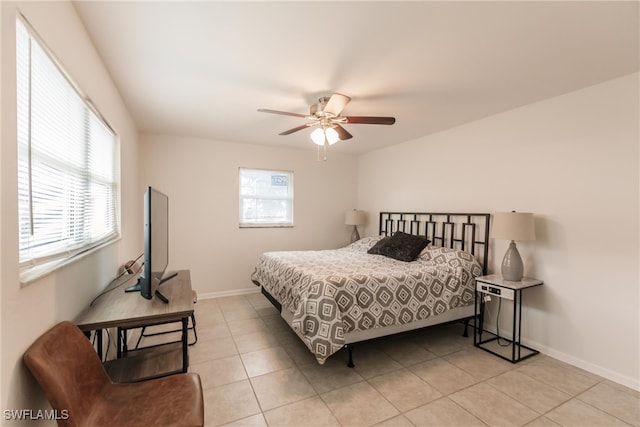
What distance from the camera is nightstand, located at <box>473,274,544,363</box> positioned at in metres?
2.64

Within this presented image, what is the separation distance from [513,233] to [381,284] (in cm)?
134

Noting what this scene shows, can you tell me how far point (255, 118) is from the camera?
3352mm

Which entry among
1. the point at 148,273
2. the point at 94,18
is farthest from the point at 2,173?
the point at 94,18

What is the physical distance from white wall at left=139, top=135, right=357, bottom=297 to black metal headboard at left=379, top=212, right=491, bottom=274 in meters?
1.60

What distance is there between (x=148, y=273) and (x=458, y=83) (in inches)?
109

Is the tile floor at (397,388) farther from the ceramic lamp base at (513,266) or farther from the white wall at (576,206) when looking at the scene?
the ceramic lamp base at (513,266)

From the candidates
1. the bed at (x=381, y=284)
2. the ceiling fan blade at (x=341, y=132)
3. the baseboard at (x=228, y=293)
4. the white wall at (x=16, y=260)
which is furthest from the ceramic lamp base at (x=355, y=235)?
the white wall at (x=16, y=260)

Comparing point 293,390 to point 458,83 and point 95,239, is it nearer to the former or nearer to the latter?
point 95,239

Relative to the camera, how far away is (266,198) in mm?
4844

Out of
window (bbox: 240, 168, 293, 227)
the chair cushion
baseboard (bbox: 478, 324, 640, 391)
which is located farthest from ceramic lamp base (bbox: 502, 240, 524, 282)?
window (bbox: 240, 168, 293, 227)

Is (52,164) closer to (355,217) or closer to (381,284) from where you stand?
(381,284)

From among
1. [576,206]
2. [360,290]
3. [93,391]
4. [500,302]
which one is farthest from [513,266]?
[93,391]

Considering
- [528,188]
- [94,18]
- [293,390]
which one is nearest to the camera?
[94,18]

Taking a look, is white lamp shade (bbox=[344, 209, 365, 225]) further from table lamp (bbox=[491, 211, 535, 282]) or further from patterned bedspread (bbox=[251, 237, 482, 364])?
table lamp (bbox=[491, 211, 535, 282])
